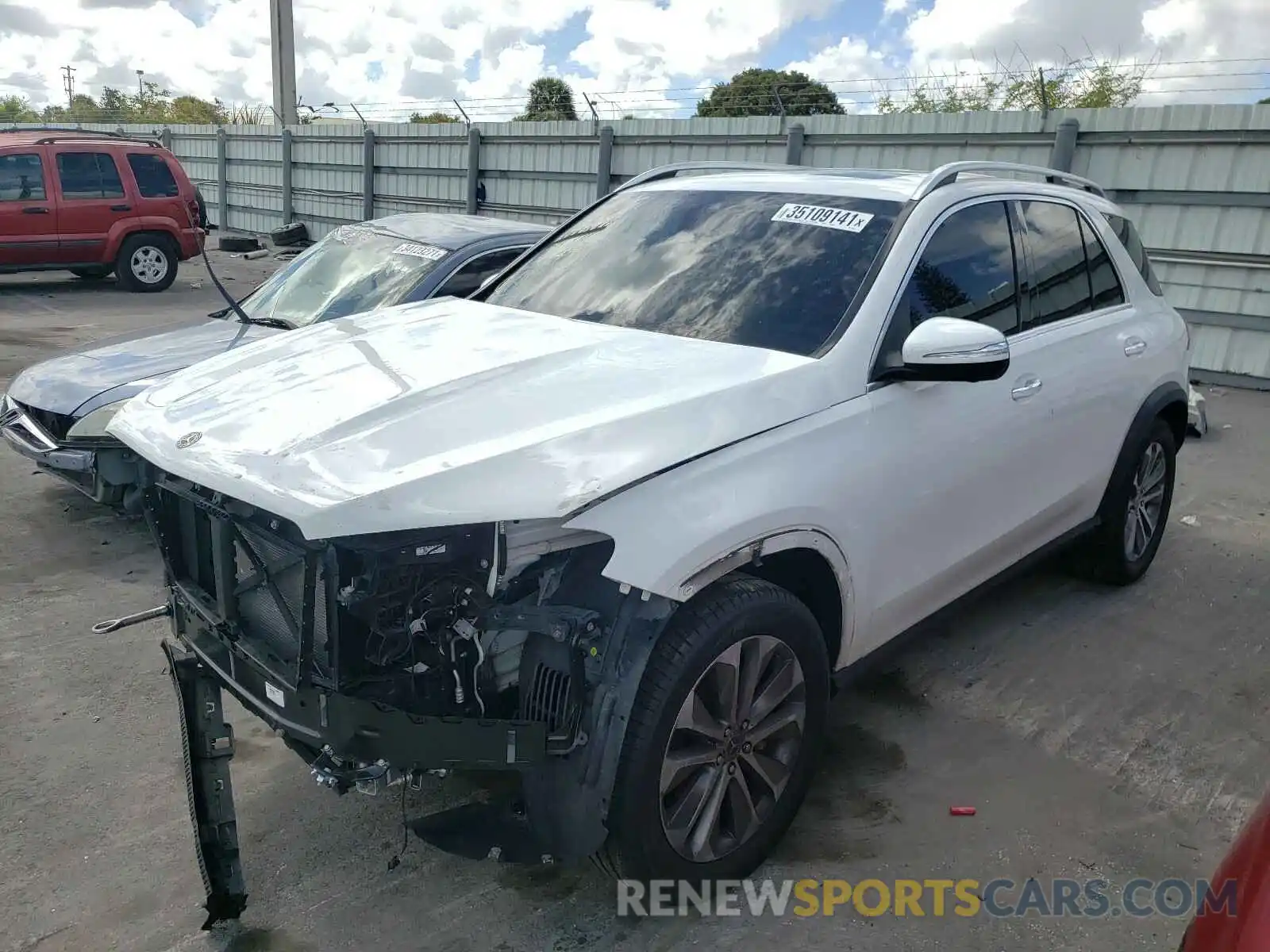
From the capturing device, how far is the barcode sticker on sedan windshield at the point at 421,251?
5895 mm

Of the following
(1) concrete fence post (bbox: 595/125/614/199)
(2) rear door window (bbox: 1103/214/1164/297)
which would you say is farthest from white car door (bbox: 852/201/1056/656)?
(1) concrete fence post (bbox: 595/125/614/199)

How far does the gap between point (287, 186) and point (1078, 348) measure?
65.8 ft

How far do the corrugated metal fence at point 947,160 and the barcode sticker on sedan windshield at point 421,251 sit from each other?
22.2 ft

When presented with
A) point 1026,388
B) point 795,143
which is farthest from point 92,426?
point 795,143

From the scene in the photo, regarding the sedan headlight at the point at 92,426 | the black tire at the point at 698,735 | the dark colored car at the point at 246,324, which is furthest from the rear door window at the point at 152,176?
the black tire at the point at 698,735

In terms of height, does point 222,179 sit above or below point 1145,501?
above

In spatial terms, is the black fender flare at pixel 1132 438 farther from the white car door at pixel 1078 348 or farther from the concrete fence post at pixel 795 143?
the concrete fence post at pixel 795 143

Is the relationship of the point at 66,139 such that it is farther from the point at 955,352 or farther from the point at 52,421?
the point at 955,352

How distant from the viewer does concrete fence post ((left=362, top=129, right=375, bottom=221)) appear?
18.8 metres

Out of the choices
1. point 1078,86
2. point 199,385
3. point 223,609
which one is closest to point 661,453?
point 223,609

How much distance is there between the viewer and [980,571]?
3762 mm

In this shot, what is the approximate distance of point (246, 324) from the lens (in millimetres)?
5969

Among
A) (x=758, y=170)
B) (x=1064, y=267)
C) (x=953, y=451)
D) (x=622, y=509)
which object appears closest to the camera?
(x=622, y=509)

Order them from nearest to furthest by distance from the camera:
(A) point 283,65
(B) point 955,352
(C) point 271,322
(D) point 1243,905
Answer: (D) point 1243,905
(B) point 955,352
(C) point 271,322
(A) point 283,65
